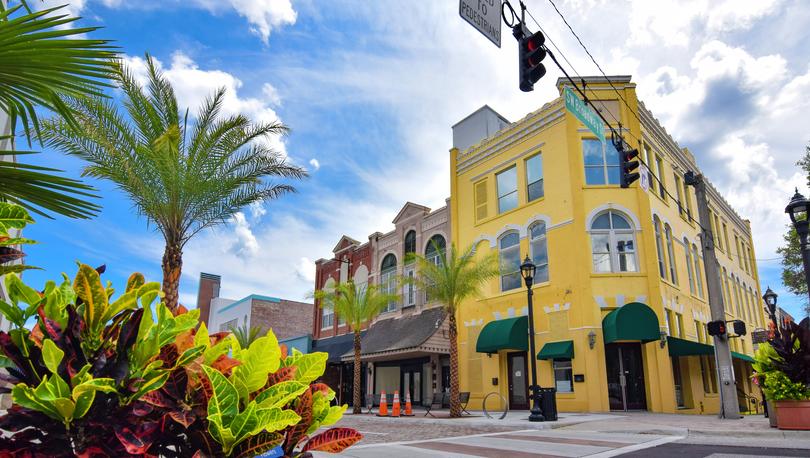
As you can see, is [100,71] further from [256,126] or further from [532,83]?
[256,126]

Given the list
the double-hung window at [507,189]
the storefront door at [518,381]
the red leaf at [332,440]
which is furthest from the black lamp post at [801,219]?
the double-hung window at [507,189]

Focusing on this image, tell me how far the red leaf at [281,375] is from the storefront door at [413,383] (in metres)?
26.2

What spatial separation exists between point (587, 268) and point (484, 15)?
1413 cm

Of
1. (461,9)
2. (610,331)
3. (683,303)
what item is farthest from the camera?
(683,303)

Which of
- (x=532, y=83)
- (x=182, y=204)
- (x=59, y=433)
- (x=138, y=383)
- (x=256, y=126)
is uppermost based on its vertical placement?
(x=256, y=126)

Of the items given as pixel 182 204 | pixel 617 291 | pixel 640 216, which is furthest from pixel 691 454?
pixel 640 216

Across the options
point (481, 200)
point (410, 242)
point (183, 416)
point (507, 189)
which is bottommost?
point (183, 416)

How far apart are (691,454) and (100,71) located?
8.63 meters

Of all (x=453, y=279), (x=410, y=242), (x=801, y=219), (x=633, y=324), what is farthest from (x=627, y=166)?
(x=410, y=242)

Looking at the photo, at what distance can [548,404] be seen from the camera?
1463cm

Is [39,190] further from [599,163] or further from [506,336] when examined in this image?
[599,163]

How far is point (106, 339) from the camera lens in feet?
5.78

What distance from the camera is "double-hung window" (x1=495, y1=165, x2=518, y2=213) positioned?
23.7 m

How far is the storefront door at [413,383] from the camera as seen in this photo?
2730 centimetres
